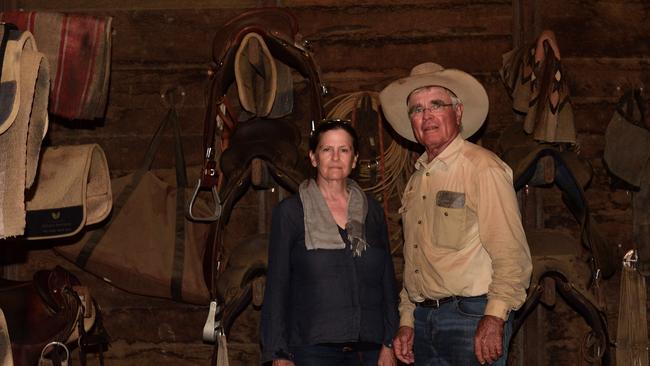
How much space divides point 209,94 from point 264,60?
1.07ft

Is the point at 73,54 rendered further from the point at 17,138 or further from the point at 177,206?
the point at 17,138

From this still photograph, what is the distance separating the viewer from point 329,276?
3.68 m

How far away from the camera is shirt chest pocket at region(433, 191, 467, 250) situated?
374cm

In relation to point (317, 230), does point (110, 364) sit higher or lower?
lower

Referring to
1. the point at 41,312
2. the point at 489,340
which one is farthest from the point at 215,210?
the point at 489,340

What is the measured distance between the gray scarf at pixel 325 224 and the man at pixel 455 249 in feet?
0.82

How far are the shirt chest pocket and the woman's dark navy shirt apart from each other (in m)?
0.24

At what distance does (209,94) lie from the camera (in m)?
5.21

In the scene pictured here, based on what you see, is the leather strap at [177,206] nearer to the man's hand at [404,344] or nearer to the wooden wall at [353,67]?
the wooden wall at [353,67]

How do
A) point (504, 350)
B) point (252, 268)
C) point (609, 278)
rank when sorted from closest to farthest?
point (504, 350), point (252, 268), point (609, 278)

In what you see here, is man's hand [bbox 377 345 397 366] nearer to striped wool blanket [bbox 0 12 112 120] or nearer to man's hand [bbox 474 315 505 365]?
man's hand [bbox 474 315 505 365]

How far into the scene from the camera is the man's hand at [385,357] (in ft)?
12.3

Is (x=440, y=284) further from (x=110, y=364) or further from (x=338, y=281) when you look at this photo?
(x=110, y=364)

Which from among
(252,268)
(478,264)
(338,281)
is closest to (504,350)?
(478,264)
